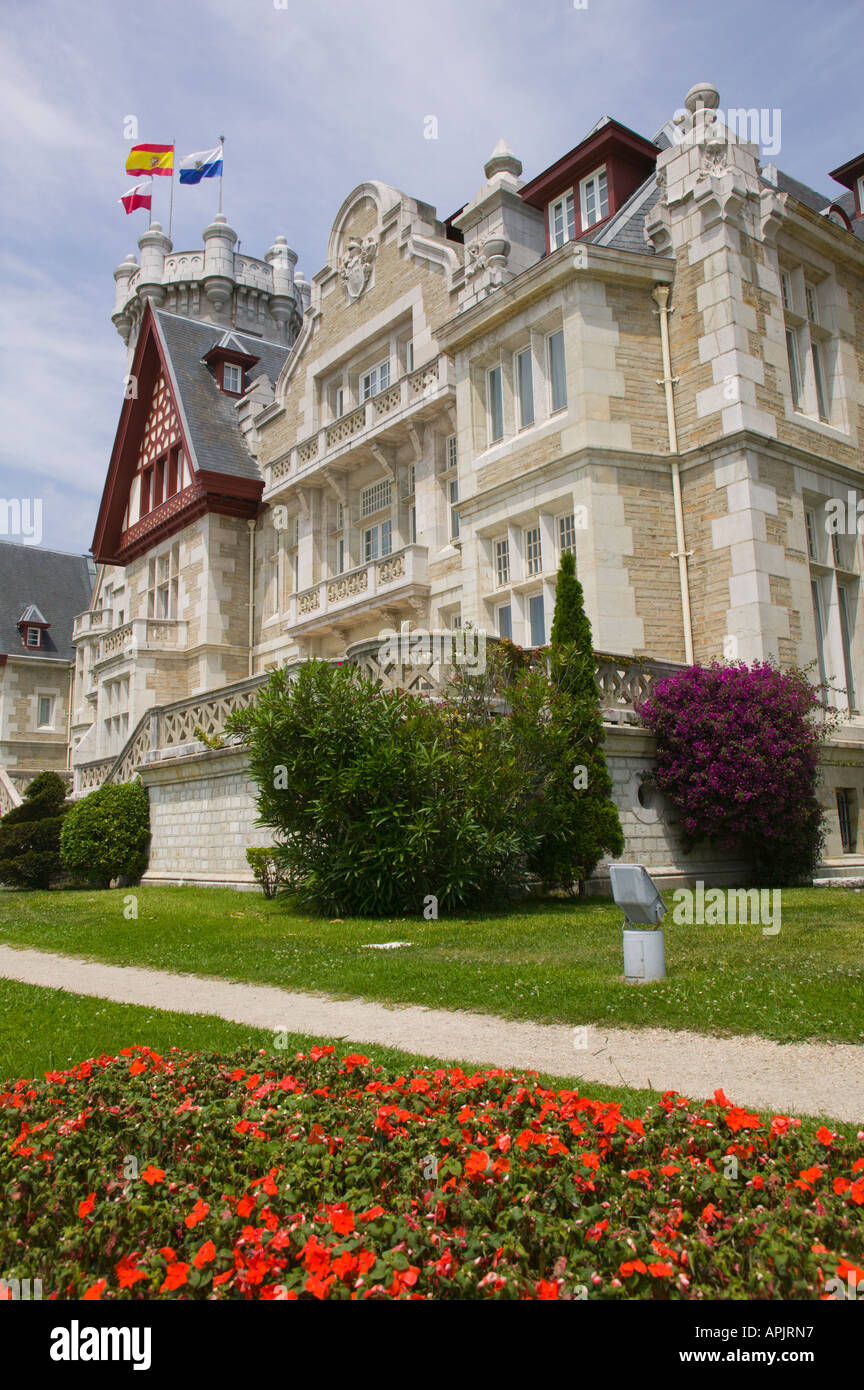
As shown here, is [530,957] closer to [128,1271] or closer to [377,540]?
[128,1271]

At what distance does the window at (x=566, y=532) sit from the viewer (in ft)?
56.3

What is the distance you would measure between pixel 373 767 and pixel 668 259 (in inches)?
456

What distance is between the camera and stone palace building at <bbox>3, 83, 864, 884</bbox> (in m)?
16.3

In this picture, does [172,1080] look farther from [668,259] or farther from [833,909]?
[668,259]

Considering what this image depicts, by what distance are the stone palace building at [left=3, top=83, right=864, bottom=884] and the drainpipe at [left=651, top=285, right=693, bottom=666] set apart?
4 centimetres

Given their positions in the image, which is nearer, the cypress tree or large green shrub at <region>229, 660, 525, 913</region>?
large green shrub at <region>229, 660, 525, 913</region>

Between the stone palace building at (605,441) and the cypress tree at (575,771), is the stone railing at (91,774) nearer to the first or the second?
the stone palace building at (605,441)

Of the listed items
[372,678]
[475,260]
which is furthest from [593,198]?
[372,678]

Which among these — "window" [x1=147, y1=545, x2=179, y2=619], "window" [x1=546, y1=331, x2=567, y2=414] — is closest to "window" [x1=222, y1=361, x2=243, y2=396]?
"window" [x1=147, y1=545, x2=179, y2=619]

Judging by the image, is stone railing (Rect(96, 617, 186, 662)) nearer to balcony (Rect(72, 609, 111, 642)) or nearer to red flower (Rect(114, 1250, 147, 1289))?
balcony (Rect(72, 609, 111, 642))

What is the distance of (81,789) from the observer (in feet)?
79.9

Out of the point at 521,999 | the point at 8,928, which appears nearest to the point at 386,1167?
the point at 521,999

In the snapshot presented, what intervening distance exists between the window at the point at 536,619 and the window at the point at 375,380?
8.68m

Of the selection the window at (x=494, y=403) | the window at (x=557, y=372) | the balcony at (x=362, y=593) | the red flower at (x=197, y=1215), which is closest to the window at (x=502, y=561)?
the window at (x=494, y=403)
